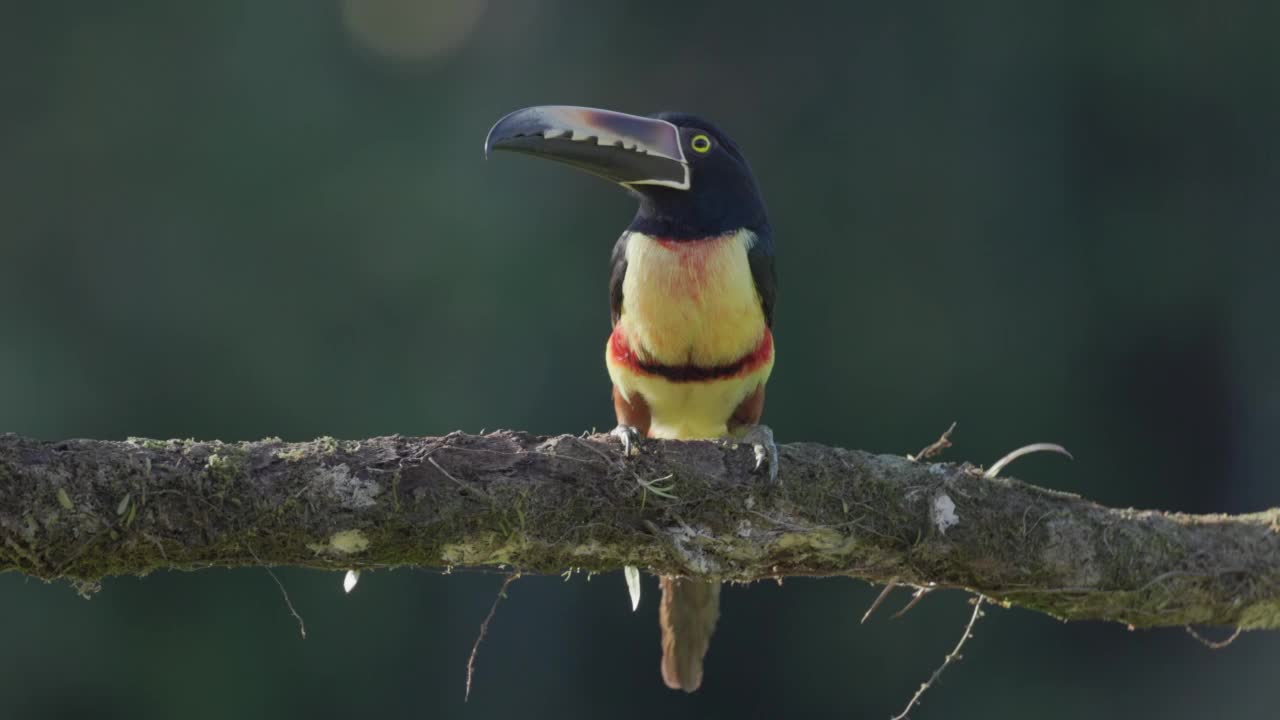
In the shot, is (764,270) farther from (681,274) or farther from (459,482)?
(459,482)

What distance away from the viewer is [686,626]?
304cm

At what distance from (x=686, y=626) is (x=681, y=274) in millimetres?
834

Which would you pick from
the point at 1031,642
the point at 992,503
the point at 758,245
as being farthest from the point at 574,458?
the point at 1031,642

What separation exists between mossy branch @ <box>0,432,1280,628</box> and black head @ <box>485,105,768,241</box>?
32.5 inches

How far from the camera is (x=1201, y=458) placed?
7566 mm

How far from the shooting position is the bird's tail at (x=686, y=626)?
9.89 feet

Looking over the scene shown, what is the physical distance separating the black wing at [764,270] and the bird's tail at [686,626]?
2.20ft

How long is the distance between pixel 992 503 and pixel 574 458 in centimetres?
80

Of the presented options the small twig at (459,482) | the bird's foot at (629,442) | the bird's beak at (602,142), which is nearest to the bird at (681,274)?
the bird's beak at (602,142)

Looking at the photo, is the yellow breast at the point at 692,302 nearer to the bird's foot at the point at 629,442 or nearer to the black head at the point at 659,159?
the black head at the point at 659,159

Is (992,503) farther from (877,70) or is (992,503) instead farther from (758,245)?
(877,70)

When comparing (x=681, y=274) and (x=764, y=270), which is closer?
(x=681, y=274)

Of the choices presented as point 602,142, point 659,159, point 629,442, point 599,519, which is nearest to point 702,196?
point 659,159

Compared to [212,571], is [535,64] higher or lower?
higher
